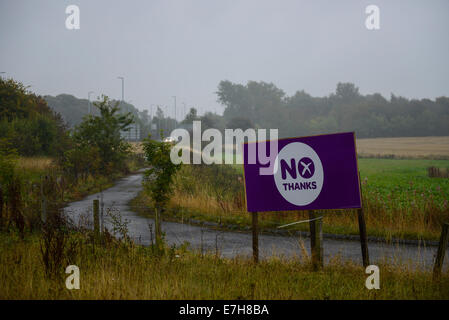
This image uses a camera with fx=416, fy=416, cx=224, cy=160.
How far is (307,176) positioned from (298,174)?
0.17 m

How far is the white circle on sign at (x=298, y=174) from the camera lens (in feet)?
24.1

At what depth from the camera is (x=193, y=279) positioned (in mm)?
6395

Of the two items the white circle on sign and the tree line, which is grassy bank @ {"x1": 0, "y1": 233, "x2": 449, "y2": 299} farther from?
the tree line

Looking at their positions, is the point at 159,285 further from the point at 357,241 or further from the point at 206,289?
the point at 357,241

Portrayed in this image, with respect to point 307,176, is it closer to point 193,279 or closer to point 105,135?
point 193,279

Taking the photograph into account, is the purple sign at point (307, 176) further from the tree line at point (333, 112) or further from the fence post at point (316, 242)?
the tree line at point (333, 112)

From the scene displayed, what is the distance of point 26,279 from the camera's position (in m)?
6.20

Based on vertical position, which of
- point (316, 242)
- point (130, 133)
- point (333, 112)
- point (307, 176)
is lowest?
point (316, 242)

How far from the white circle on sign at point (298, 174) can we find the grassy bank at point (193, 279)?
50.6 inches

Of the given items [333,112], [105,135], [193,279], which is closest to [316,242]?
[193,279]

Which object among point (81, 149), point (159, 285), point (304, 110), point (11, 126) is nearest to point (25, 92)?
point (11, 126)

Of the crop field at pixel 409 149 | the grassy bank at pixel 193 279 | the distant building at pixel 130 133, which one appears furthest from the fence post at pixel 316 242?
the crop field at pixel 409 149

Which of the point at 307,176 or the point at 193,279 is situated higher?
the point at 307,176

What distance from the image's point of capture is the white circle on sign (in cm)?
734
